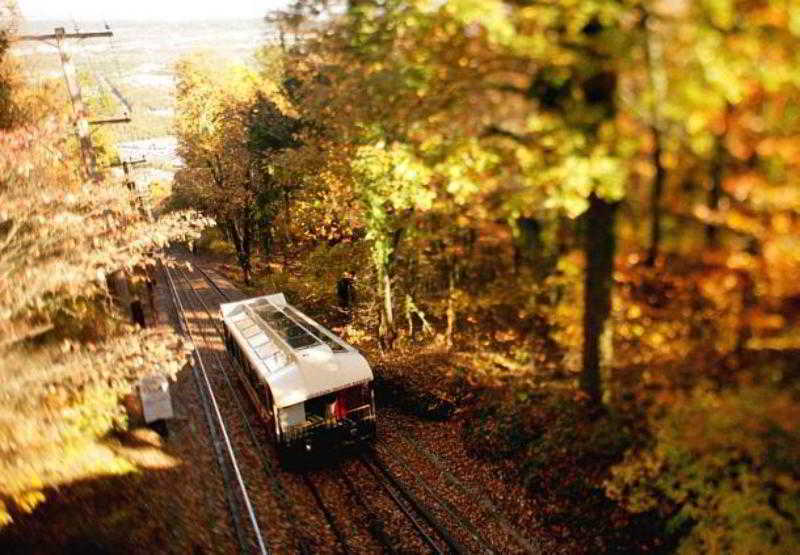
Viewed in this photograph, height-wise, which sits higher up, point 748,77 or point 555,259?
point 748,77

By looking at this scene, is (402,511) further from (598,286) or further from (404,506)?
(598,286)

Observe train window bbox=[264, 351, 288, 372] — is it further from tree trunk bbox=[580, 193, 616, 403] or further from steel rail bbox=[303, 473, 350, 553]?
tree trunk bbox=[580, 193, 616, 403]

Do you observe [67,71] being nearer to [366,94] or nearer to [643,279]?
[366,94]

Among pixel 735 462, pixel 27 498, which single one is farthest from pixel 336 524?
pixel 735 462

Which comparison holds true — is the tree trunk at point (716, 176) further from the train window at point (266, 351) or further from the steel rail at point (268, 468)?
the train window at point (266, 351)

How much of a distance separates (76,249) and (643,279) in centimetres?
1113

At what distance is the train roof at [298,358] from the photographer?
12.1 metres

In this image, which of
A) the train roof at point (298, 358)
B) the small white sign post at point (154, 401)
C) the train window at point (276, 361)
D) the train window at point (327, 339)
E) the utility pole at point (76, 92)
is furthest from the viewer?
the utility pole at point (76, 92)

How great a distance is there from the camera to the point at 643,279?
668 centimetres

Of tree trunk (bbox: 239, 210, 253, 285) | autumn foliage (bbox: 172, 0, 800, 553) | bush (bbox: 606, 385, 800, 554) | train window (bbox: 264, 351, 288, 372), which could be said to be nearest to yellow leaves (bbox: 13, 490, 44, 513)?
train window (bbox: 264, 351, 288, 372)

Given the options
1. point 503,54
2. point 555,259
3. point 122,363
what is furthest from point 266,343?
point 503,54

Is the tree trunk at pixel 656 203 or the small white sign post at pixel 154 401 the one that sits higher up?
the tree trunk at pixel 656 203

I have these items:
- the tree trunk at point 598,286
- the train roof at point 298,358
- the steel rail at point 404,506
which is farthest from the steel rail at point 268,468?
the tree trunk at point 598,286

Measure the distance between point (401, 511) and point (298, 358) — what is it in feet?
14.3
